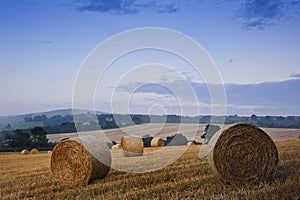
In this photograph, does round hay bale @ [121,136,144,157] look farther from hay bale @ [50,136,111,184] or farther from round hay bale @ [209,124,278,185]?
round hay bale @ [209,124,278,185]

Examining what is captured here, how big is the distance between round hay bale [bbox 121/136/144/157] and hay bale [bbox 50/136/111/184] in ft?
23.6

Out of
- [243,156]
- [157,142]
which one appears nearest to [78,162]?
[243,156]

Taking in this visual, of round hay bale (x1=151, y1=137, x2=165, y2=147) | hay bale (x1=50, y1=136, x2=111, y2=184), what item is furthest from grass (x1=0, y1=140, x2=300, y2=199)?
round hay bale (x1=151, y1=137, x2=165, y2=147)

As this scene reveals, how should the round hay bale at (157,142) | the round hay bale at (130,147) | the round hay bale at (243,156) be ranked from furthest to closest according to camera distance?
the round hay bale at (157,142)
the round hay bale at (130,147)
the round hay bale at (243,156)

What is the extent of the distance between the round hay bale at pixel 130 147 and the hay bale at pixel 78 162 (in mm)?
7191

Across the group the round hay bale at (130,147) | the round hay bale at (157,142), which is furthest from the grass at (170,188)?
the round hay bale at (157,142)

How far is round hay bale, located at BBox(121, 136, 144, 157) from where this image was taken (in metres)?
16.9

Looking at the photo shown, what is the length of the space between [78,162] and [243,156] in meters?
3.83

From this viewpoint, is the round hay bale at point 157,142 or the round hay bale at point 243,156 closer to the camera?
the round hay bale at point 243,156

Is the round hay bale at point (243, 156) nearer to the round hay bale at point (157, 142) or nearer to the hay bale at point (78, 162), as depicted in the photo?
the hay bale at point (78, 162)

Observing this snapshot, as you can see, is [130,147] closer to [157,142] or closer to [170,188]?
[157,142]

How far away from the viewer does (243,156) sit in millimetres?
7922

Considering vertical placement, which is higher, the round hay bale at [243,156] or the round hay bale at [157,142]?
the round hay bale at [243,156]

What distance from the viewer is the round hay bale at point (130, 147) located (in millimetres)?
16922
